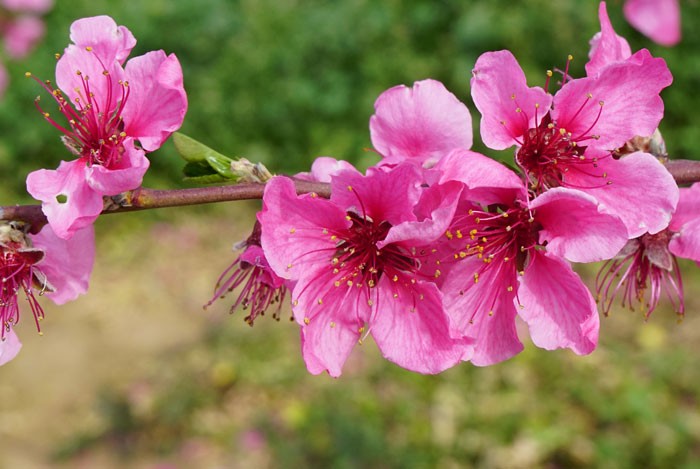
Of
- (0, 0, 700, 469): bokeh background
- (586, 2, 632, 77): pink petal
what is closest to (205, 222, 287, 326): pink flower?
(586, 2, 632, 77): pink petal

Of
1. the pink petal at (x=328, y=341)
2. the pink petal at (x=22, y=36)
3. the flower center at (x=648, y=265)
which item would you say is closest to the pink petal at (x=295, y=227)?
the pink petal at (x=328, y=341)

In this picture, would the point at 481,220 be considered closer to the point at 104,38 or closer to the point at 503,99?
the point at 503,99

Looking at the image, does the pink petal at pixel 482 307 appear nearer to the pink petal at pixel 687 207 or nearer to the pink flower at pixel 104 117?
the pink petal at pixel 687 207

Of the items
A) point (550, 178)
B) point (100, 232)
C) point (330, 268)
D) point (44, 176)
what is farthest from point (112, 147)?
point (100, 232)

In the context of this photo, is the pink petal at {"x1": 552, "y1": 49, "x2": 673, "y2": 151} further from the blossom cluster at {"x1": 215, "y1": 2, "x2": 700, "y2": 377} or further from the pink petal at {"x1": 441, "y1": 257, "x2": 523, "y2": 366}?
the pink petal at {"x1": 441, "y1": 257, "x2": 523, "y2": 366}

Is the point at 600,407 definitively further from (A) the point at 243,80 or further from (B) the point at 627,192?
(A) the point at 243,80

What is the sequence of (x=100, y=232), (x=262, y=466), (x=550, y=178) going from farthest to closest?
1. (x=100, y=232)
2. (x=262, y=466)
3. (x=550, y=178)

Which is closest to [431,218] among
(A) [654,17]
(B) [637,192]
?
(B) [637,192]
